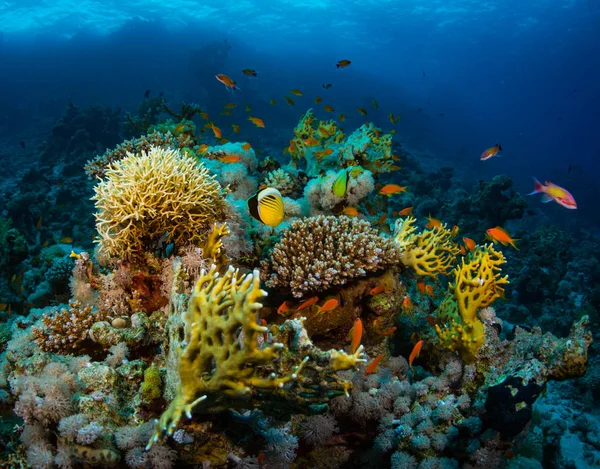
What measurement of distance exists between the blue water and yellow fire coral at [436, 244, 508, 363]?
3036 cm

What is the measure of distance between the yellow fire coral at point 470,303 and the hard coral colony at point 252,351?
1.0 inches

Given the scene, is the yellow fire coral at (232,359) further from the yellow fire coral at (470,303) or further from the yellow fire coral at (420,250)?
the yellow fire coral at (420,250)

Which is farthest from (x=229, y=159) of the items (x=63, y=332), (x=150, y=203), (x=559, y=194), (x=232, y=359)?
(x=559, y=194)

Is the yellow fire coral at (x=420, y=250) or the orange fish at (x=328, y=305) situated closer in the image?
the orange fish at (x=328, y=305)

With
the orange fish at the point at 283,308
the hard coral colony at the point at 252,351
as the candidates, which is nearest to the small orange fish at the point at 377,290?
the hard coral colony at the point at 252,351

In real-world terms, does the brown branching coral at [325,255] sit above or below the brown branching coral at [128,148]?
below

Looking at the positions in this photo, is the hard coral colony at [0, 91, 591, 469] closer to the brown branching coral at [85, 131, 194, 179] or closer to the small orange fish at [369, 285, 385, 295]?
the small orange fish at [369, 285, 385, 295]

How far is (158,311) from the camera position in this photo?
3.89 m

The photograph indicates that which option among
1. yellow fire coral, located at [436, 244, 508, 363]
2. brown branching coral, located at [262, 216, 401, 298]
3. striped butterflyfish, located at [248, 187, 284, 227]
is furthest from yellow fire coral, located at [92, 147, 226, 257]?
yellow fire coral, located at [436, 244, 508, 363]

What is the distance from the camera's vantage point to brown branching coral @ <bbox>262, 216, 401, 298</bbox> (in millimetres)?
4352

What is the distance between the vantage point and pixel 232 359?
1922mm

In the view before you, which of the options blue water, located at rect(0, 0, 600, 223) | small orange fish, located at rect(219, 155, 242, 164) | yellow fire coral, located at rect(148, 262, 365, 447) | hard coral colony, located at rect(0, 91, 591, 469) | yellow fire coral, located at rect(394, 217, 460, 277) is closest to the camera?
yellow fire coral, located at rect(148, 262, 365, 447)

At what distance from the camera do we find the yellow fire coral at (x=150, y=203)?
3459 mm

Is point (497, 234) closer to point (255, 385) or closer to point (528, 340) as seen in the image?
point (528, 340)
